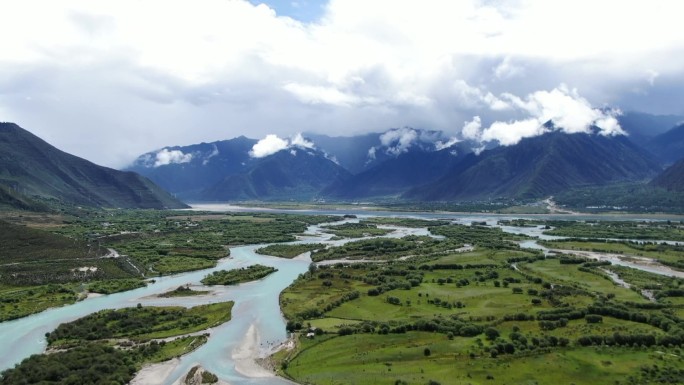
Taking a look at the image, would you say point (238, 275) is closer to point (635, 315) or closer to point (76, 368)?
point (76, 368)

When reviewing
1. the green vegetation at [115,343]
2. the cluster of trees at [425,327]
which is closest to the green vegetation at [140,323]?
the green vegetation at [115,343]

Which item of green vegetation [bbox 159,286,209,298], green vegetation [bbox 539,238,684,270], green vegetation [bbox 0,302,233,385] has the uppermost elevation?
green vegetation [bbox 539,238,684,270]

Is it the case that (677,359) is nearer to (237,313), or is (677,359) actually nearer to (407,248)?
(237,313)

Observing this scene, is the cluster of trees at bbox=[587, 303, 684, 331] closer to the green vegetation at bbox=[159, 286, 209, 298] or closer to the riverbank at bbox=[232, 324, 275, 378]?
the riverbank at bbox=[232, 324, 275, 378]

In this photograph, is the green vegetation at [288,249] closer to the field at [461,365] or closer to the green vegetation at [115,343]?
the green vegetation at [115,343]

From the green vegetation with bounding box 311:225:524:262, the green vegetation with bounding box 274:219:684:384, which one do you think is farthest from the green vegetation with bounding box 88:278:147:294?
the green vegetation with bounding box 311:225:524:262

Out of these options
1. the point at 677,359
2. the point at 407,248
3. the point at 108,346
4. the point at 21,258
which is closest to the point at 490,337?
the point at 677,359

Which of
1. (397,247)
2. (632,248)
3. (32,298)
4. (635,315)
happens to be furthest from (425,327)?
(632,248)
